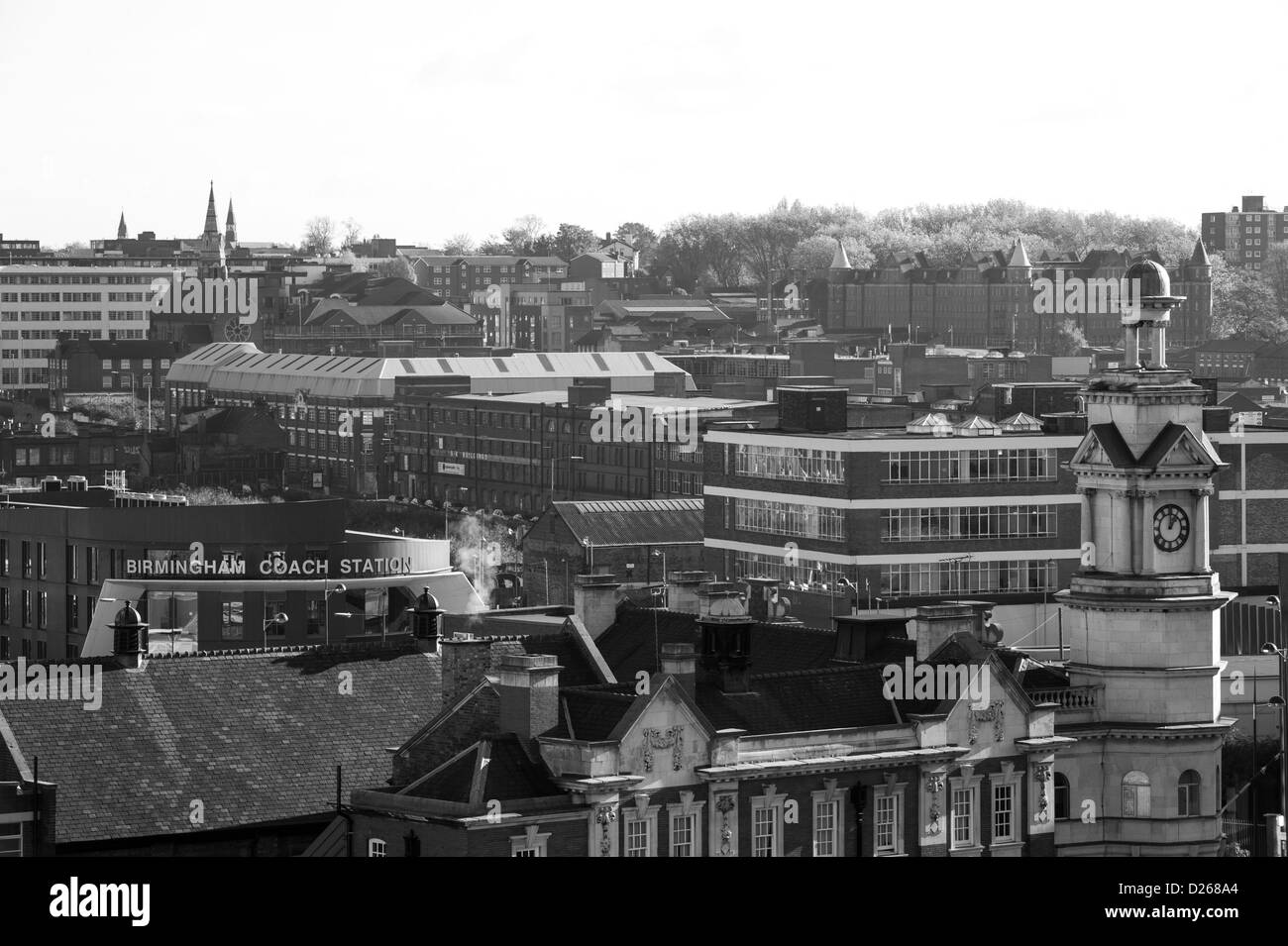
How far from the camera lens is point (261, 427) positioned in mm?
180875

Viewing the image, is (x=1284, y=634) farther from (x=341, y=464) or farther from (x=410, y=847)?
(x=341, y=464)

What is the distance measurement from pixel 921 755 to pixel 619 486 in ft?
304

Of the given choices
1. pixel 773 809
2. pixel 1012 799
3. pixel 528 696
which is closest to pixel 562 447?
pixel 1012 799

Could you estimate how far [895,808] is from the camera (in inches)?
1849

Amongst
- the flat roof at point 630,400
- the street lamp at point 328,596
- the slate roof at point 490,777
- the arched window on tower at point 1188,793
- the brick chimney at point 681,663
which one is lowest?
the arched window on tower at point 1188,793

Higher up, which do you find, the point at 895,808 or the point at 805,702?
the point at 805,702

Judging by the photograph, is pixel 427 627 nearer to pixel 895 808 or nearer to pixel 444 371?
pixel 895 808

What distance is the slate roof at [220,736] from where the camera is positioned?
1770 inches

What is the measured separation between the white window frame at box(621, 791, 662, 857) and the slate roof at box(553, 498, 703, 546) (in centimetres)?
5667

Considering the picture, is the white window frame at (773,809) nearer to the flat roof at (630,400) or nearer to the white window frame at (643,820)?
the white window frame at (643,820)

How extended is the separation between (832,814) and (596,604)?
10.7m

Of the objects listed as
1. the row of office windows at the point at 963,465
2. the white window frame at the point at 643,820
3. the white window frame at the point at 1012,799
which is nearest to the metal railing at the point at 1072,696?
the white window frame at the point at 1012,799

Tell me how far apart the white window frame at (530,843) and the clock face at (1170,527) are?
1602 centimetres
